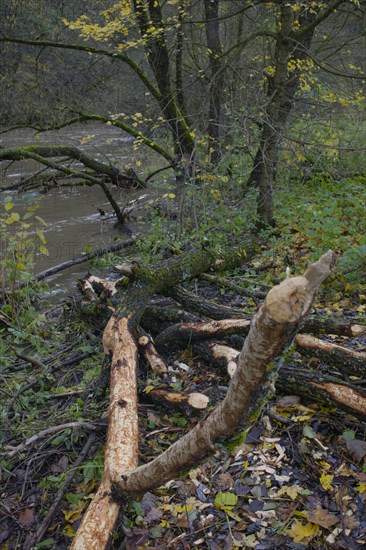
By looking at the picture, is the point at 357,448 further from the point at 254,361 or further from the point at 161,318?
the point at 161,318

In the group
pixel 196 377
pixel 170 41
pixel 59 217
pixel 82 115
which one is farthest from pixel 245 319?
pixel 170 41

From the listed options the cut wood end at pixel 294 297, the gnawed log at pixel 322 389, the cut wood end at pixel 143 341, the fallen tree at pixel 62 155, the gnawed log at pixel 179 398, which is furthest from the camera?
the fallen tree at pixel 62 155

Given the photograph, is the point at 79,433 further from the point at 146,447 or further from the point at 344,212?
the point at 344,212

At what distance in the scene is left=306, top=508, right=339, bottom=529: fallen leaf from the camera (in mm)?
2402

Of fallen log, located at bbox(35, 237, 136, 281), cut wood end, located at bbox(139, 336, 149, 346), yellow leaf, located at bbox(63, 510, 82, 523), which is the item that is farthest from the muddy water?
yellow leaf, located at bbox(63, 510, 82, 523)

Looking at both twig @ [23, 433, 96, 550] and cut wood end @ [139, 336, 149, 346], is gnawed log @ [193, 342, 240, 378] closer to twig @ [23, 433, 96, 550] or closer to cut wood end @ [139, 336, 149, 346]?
cut wood end @ [139, 336, 149, 346]

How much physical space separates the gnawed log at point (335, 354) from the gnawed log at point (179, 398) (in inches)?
34.9

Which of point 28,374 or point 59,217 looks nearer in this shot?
point 28,374

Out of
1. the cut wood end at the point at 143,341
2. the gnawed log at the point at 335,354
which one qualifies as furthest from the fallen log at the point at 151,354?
the gnawed log at the point at 335,354

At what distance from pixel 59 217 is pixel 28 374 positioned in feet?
24.0

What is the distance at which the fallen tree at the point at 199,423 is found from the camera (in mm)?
1488

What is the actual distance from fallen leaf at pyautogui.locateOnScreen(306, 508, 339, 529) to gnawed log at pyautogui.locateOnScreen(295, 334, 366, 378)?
41.9 inches

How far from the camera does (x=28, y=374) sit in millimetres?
4414

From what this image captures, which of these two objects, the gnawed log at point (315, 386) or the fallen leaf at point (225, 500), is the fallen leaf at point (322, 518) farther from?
the gnawed log at point (315, 386)
